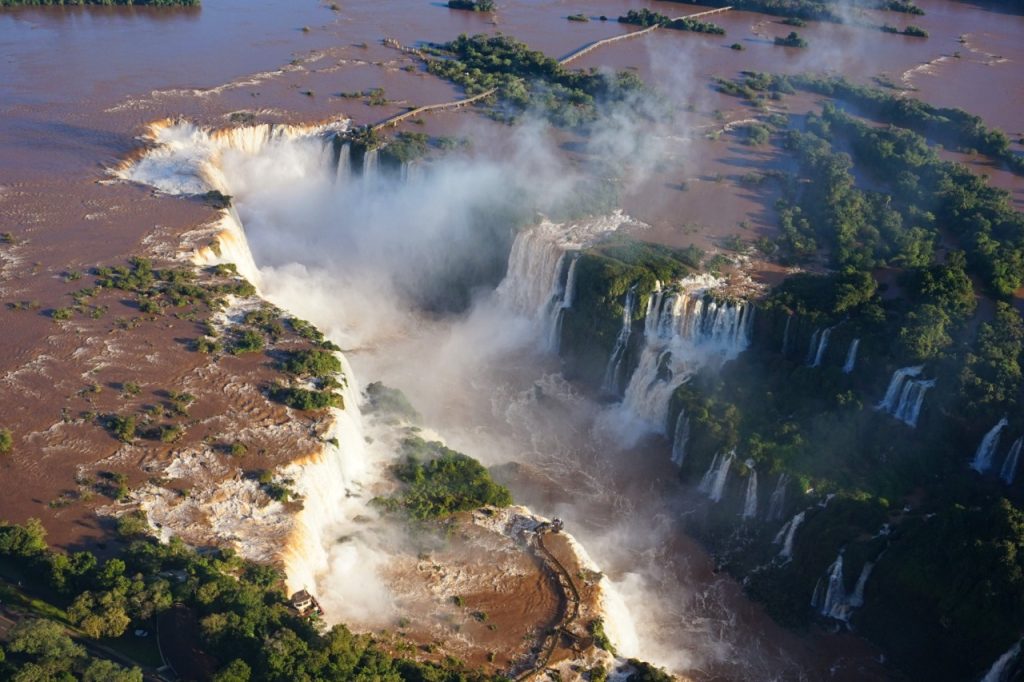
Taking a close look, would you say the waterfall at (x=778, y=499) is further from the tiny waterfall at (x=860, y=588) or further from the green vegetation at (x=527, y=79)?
the green vegetation at (x=527, y=79)

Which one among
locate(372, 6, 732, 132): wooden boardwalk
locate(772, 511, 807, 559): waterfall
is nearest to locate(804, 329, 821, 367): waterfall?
locate(772, 511, 807, 559): waterfall

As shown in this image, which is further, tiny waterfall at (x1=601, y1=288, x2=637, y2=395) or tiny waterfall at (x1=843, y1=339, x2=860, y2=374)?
tiny waterfall at (x1=601, y1=288, x2=637, y2=395)

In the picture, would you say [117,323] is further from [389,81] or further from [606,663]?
[389,81]

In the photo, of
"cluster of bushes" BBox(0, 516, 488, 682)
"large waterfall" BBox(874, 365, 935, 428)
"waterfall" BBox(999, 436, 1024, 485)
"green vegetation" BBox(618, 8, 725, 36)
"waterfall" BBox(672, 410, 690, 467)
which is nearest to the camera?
"cluster of bushes" BBox(0, 516, 488, 682)

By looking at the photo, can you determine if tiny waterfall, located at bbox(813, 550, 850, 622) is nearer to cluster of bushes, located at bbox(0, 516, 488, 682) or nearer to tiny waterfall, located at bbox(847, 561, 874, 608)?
tiny waterfall, located at bbox(847, 561, 874, 608)

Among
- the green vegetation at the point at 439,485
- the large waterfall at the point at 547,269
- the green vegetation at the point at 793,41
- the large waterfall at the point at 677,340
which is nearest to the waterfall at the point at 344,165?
the large waterfall at the point at 547,269

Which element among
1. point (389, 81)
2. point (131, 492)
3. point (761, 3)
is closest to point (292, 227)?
point (389, 81)

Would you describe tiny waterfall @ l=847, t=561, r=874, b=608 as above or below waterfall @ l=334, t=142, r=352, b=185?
below
